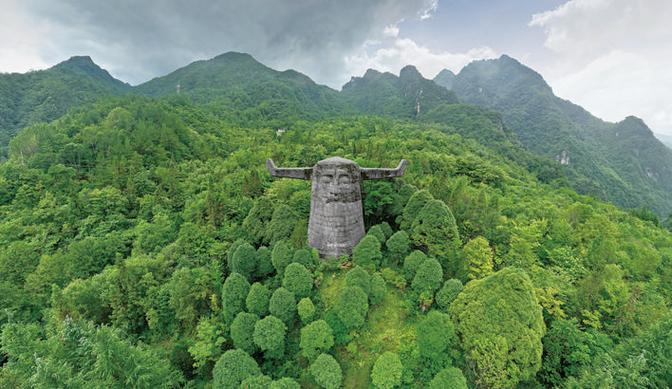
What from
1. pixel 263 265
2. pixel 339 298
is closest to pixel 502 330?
pixel 339 298

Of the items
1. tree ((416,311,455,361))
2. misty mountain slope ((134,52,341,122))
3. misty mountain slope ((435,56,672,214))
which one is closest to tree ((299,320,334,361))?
tree ((416,311,455,361))

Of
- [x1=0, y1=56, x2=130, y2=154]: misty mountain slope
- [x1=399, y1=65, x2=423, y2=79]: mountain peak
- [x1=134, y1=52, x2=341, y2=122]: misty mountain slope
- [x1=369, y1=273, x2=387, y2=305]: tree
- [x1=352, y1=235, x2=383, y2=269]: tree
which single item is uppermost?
[x1=399, y1=65, x2=423, y2=79]: mountain peak

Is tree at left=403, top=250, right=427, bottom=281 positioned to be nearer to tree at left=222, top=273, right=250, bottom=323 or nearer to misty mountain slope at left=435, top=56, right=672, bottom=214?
tree at left=222, top=273, right=250, bottom=323

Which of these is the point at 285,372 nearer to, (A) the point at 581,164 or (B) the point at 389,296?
(B) the point at 389,296

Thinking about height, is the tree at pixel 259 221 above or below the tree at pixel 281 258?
above

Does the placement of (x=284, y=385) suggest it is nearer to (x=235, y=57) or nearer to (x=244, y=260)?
(x=244, y=260)

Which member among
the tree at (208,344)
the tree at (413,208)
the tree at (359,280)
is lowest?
the tree at (208,344)

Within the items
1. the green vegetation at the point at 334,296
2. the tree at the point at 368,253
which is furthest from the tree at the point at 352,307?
the tree at the point at 368,253

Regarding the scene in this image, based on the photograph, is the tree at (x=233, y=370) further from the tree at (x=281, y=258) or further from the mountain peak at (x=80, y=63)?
the mountain peak at (x=80, y=63)
